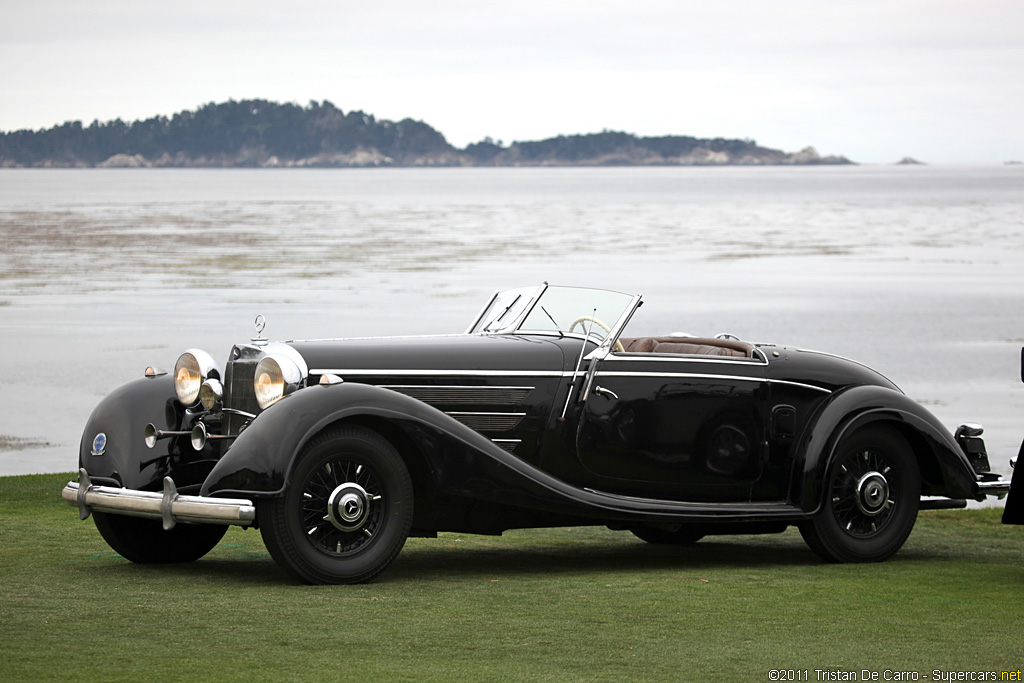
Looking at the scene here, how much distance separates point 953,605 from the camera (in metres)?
6.61

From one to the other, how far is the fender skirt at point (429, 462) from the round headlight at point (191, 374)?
0.90 meters

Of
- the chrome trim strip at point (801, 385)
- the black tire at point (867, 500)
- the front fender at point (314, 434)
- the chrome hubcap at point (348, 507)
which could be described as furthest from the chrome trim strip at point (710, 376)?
the chrome hubcap at point (348, 507)

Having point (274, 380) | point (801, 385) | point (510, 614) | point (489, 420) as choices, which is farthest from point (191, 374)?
point (801, 385)

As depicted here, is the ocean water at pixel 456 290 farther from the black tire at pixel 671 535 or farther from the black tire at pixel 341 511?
the black tire at pixel 341 511

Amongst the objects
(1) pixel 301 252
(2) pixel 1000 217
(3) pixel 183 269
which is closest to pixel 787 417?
(3) pixel 183 269

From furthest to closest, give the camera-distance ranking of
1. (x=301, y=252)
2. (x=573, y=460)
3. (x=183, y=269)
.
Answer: (x=301, y=252) < (x=183, y=269) < (x=573, y=460)

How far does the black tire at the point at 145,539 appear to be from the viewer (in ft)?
25.2

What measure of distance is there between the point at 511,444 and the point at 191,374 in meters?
1.76

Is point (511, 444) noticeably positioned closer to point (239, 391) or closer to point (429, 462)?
point (429, 462)

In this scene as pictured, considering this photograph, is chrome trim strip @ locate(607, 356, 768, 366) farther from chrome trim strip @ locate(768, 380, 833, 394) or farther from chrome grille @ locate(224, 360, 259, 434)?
chrome grille @ locate(224, 360, 259, 434)

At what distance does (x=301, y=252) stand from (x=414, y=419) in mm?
36693

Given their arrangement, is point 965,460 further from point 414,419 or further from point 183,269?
point 183,269

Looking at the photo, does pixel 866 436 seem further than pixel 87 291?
No

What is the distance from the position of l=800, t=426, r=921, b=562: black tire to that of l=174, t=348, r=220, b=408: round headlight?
3425mm
